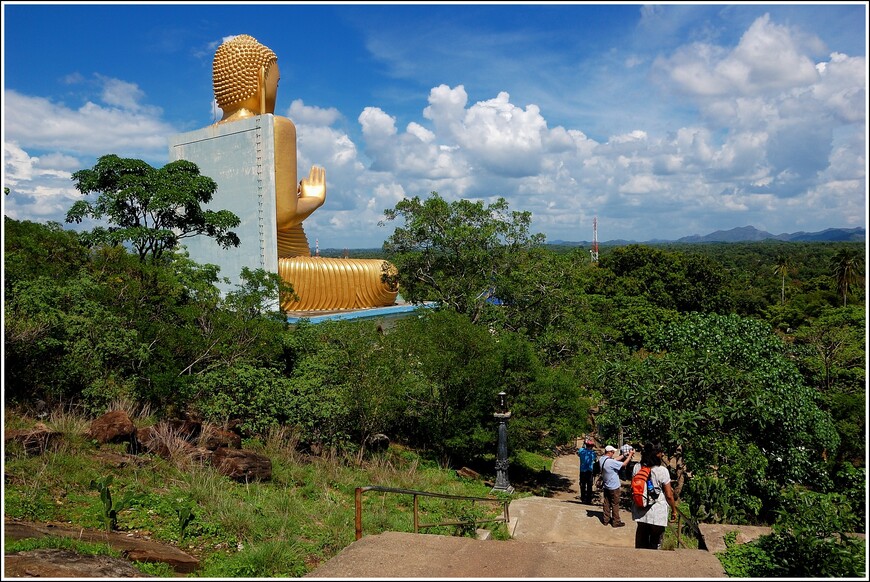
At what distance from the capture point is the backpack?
656 cm

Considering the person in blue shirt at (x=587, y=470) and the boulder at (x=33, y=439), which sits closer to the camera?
the boulder at (x=33, y=439)

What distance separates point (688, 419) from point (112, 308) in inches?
380

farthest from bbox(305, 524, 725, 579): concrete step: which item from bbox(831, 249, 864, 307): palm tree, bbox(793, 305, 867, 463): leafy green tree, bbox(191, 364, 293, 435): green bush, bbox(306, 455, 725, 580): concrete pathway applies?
bbox(831, 249, 864, 307): palm tree

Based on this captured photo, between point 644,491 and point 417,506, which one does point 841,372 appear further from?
point 417,506

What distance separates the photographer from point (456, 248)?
58.6ft

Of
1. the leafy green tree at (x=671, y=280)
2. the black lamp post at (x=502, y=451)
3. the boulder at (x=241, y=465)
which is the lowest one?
the black lamp post at (x=502, y=451)

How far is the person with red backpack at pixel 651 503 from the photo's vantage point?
6.52 meters

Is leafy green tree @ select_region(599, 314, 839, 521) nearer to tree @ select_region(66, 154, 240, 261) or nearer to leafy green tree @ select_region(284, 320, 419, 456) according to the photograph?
leafy green tree @ select_region(284, 320, 419, 456)

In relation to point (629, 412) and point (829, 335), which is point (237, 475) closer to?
point (629, 412)

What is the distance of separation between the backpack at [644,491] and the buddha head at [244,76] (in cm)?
2118

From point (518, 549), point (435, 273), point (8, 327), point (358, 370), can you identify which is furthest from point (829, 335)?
point (8, 327)

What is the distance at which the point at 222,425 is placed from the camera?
35.1 feet

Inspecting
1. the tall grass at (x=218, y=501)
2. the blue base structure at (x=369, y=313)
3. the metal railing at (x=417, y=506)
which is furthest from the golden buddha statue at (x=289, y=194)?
the metal railing at (x=417, y=506)

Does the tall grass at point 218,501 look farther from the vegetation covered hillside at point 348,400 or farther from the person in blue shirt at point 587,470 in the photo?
the person in blue shirt at point 587,470
